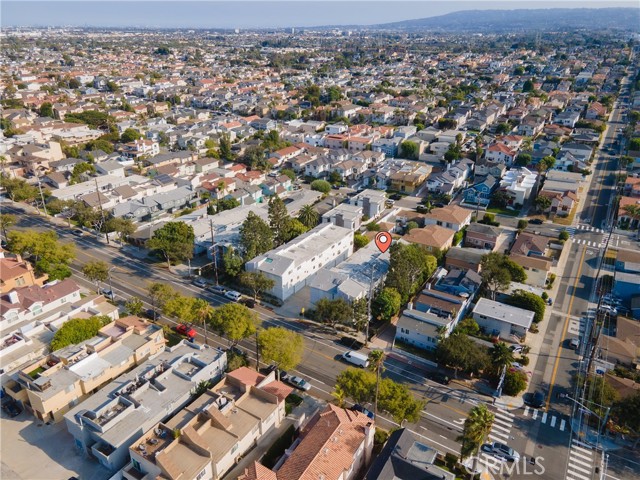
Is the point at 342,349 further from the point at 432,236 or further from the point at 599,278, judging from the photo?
the point at 599,278

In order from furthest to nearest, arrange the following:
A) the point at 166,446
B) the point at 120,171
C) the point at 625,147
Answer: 1. the point at 625,147
2. the point at 120,171
3. the point at 166,446

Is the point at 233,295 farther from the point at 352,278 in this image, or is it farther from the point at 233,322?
the point at 352,278

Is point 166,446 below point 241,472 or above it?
above

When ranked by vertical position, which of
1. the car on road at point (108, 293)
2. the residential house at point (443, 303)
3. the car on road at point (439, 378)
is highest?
the residential house at point (443, 303)

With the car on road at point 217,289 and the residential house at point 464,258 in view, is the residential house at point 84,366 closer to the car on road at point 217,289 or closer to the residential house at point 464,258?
the car on road at point 217,289

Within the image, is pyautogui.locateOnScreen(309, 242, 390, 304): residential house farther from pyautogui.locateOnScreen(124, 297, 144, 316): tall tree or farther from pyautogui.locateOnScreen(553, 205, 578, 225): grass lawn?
pyautogui.locateOnScreen(553, 205, 578, 225): grass lawn

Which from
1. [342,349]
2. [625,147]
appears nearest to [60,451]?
[342,349]

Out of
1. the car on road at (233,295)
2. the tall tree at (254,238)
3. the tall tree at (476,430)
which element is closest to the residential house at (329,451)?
A: the tall tree at (476,430)
